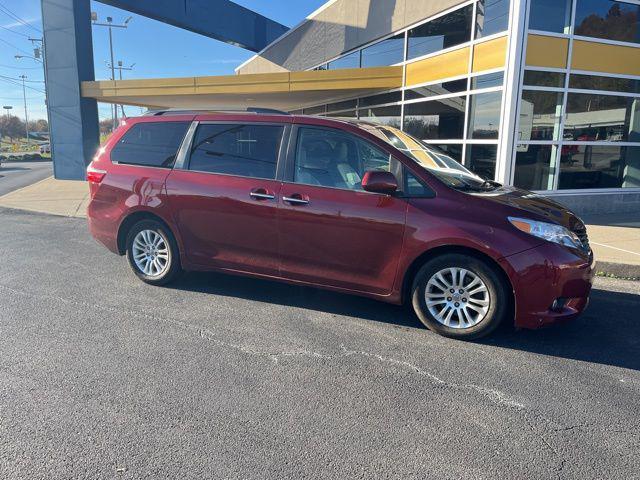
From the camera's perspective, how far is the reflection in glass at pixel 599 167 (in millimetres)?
9922

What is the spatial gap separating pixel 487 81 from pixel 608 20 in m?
2.75

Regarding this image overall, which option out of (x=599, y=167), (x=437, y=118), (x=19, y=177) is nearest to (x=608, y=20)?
(x=599, y=167)

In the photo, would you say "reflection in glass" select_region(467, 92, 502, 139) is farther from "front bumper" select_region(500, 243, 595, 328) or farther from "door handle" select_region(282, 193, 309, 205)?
"door handle" select_region(282, 193, 309, 205)

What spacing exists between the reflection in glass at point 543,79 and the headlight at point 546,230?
626 cm

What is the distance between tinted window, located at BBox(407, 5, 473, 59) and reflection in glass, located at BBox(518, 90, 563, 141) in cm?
203

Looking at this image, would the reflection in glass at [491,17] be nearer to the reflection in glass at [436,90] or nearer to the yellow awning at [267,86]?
the reflection in glass at [436,90]

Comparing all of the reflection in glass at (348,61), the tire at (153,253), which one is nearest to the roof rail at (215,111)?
the tire at (153,253)

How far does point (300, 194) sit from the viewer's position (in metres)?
4.39

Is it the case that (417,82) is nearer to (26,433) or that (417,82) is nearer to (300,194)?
(300,194)

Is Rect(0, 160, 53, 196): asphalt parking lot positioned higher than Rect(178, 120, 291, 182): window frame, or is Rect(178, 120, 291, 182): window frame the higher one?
Rect(178, 120, 291, 182): window frame

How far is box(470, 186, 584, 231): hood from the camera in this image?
396cm

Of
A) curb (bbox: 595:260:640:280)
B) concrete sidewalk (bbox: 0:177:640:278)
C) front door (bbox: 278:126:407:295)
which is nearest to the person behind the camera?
front door (bbox: 278:126:407:295)

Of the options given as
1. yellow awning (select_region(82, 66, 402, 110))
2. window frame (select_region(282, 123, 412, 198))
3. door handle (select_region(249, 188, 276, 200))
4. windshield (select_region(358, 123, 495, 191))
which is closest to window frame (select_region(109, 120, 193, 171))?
door handle (select_region(249, 188, 276, 200))

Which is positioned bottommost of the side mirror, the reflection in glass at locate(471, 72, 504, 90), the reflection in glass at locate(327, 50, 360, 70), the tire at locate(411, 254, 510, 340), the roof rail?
Answer: the tire at locate(411, 254, 510, 340)
